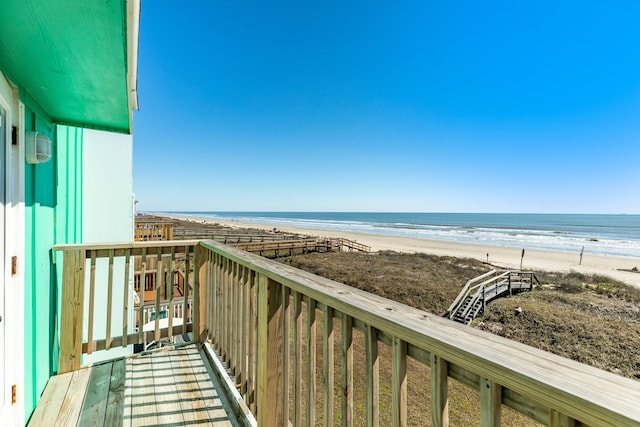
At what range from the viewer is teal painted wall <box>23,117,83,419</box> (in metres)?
1.76

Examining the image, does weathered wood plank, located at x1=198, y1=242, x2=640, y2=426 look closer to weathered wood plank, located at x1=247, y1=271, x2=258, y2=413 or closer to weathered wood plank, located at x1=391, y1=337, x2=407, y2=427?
weathered wood plank, located at x1=391, y1=337, x2=407, y2=427

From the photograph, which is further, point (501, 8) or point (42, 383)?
point (501, 8)

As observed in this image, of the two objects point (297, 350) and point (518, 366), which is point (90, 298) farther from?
point (518, 366)

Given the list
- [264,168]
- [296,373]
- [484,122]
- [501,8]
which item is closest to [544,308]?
[501,8]

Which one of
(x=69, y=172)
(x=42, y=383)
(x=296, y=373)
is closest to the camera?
(x=296, y=373)

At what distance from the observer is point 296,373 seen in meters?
1.34

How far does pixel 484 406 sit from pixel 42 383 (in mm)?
2763

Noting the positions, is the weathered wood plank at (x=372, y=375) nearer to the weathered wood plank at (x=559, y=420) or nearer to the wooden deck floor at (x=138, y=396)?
the weathered wood plank at (x=559, y=420)

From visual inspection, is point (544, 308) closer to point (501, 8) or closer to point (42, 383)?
point (501, 8)

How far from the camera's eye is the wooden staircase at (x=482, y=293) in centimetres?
934

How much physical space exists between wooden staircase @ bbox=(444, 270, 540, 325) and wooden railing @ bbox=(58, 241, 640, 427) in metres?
8.86

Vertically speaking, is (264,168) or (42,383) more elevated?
(264,168)

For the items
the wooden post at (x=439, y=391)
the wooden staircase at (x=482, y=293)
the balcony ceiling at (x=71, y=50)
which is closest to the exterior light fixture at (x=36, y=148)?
the balcony ceiling at (x=71, y=50)

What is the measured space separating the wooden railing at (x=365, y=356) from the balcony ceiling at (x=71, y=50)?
1163 millimetres
